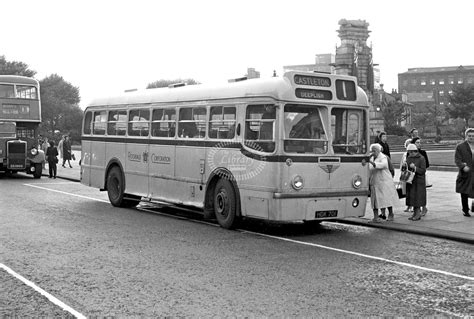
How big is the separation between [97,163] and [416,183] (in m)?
8.53

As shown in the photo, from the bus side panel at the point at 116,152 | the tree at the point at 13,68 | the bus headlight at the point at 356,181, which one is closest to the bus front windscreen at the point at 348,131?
the bus headlight at the point at 356,181

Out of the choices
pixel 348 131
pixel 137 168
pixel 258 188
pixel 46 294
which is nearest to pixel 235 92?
pixel 258 188

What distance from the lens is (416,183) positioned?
41.4 ft

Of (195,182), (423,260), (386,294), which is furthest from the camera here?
(195,182)

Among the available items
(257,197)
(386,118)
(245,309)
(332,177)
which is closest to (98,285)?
(245,309)

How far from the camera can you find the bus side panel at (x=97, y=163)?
1593 centimetres

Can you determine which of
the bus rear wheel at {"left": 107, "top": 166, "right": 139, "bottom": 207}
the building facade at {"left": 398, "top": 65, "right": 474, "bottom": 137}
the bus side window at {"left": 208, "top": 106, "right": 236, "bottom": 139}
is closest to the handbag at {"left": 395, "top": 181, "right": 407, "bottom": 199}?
the bus side window at {"left": 208, "top": 106, "right": 236, "bottom": 139}

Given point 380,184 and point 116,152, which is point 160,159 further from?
point 380,184

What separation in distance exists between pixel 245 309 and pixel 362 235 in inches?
219

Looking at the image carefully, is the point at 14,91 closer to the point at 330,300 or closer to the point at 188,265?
the point at 188,265

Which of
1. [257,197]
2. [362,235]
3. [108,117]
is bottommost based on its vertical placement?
[362,235]

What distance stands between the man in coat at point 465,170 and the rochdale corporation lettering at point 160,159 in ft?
21.1

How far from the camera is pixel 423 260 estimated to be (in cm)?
855

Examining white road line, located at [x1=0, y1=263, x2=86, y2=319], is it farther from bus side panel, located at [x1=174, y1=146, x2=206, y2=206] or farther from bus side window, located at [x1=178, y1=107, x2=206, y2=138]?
bus side window, located at [x1=178, y1=107, x2=206, y2=138]
